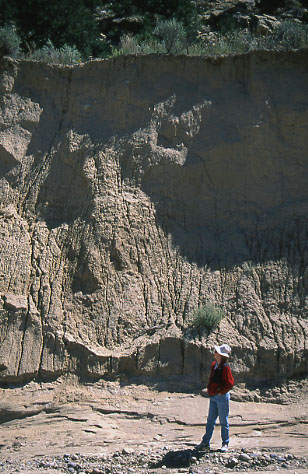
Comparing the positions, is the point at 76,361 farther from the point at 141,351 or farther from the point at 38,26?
the point at 38,26

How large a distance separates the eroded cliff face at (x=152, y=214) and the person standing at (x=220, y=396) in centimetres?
130

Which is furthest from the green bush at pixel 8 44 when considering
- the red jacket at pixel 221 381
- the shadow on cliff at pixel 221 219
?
the red jacket at pixel 221 381

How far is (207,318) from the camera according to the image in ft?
29.3

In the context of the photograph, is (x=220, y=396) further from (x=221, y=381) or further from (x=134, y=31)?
(x=134, y=31)

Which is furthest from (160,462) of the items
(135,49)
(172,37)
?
(172,37)

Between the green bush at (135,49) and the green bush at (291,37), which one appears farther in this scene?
the green bush at (291,37)

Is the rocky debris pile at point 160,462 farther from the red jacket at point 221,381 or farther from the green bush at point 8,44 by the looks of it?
the green bush at point 8,44

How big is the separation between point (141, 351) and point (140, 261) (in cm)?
149

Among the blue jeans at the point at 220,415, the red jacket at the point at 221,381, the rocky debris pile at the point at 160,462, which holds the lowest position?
the rocky debris pile at the point at 160,462

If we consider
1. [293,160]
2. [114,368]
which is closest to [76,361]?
[114,368]

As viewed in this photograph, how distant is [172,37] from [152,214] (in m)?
3.84

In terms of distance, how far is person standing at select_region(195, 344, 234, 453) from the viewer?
7.35m

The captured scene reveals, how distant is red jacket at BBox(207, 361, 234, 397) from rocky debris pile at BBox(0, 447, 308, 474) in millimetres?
754

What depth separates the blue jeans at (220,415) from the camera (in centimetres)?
738
